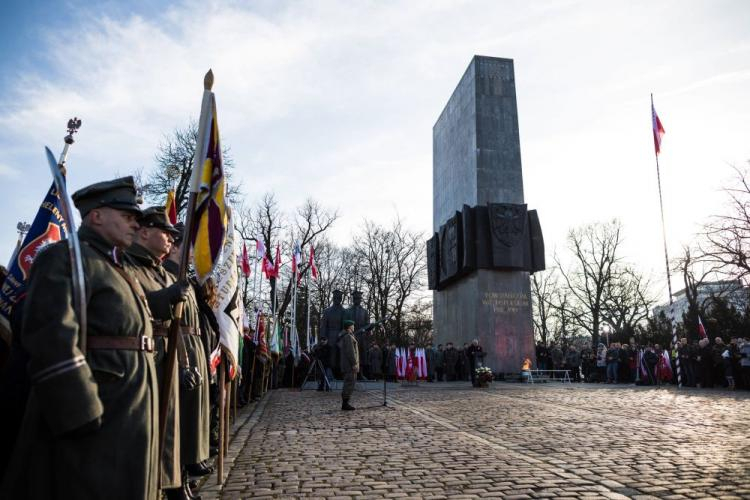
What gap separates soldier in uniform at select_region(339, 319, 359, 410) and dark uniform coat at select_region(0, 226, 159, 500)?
29.3ft

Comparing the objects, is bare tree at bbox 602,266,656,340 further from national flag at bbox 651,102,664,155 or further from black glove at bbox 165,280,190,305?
black glove at bbox 165,280,190,305

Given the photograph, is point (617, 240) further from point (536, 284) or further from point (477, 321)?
point (477, 321)

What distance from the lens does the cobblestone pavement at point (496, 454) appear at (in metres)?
4.66

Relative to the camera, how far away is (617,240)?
4419 centimetres

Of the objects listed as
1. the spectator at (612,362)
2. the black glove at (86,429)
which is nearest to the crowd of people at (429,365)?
the spectator at (612,362)

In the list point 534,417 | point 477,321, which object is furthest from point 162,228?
point 477,321

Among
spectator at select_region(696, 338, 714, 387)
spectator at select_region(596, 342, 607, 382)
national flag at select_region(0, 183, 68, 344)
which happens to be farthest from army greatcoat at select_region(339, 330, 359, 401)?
spectator at select_region(596, 342, 607, 382)

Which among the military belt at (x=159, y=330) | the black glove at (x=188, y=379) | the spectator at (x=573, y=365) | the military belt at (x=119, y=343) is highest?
Result: the military belt at (x=159, y=330)

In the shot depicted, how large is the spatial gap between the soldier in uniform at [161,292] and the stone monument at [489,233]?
20397 mm

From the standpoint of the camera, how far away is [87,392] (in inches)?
91.1

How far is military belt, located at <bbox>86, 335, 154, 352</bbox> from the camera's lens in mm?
2568

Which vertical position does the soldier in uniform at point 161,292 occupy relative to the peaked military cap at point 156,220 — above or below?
below

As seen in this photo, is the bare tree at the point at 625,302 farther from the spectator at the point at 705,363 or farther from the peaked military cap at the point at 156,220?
the peaked military cap at the point at 156,220

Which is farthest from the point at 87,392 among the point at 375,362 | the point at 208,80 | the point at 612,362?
the point at 612,362
